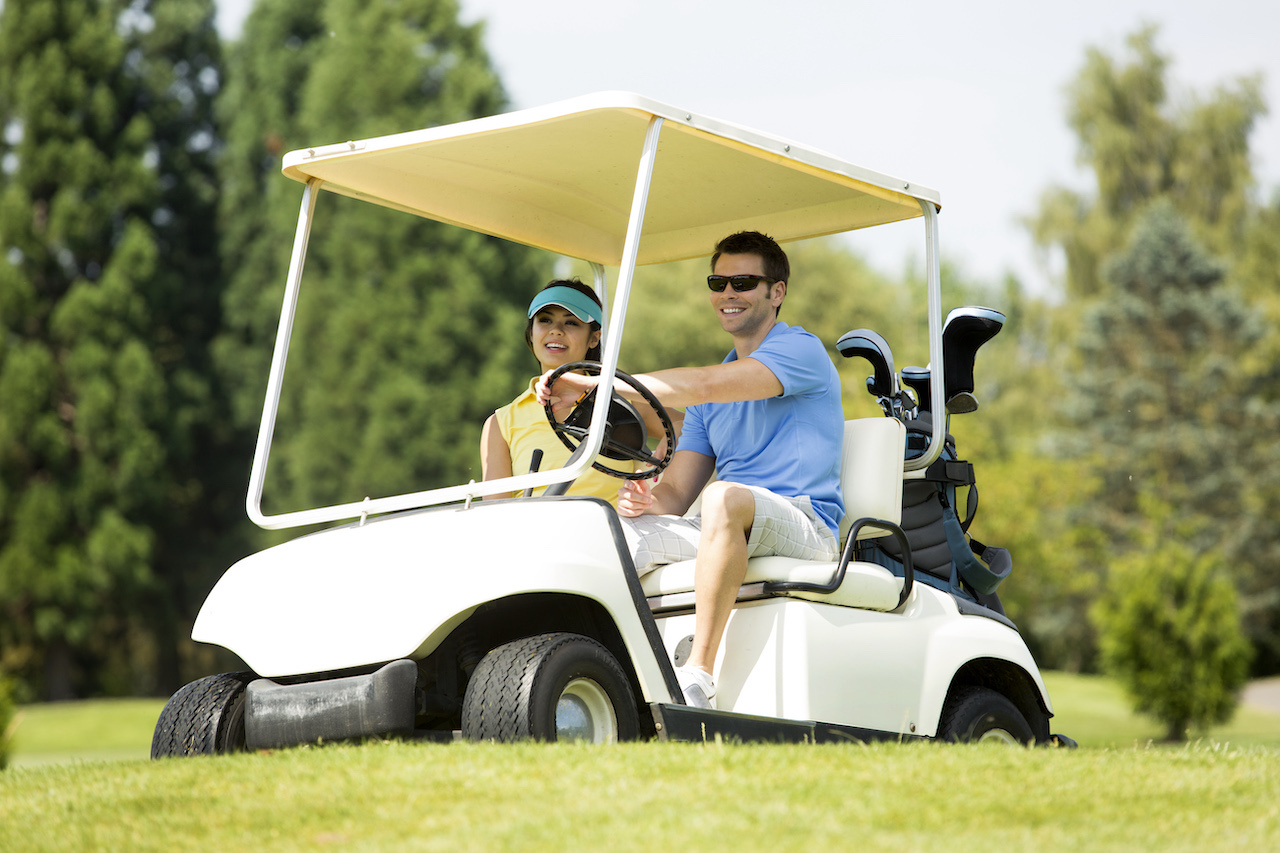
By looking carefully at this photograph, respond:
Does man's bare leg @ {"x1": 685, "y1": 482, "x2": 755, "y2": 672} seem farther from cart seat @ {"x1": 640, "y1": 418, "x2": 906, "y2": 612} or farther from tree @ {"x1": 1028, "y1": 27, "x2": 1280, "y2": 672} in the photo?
tree @ {"x1": 1028, "y1": 27, "x2": 1280, "y2": 672}

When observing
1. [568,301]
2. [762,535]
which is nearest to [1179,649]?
[568,301]

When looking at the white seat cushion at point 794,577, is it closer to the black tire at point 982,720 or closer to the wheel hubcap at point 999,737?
the black tire at point 982,720

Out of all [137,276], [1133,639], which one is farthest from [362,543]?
[137,276]

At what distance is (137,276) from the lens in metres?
21.8

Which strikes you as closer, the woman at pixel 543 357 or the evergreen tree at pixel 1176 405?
the woman at pixel 543 357

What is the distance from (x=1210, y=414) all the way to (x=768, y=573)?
76.8ft

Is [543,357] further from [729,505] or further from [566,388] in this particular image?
[729,505]

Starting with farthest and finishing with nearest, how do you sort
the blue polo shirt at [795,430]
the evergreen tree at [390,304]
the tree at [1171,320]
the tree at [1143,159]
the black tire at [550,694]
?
→ the tree at [1143,159] < the tree at [1171,320] < the evergreen tree at [390,304] < the blue polo shirt at [795,430] < the black tire at [550,694]

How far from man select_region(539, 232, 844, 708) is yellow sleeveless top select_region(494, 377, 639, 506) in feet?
0.51

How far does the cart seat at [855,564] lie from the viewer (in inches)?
152

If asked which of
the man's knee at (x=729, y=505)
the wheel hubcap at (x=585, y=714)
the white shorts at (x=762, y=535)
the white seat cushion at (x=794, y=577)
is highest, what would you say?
the man's knee at (x=729, y=505)

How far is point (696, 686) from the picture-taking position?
362 centimetres

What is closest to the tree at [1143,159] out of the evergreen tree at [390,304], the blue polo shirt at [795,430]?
the evergreen tree at [390,304]

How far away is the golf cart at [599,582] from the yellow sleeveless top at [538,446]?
171mm
